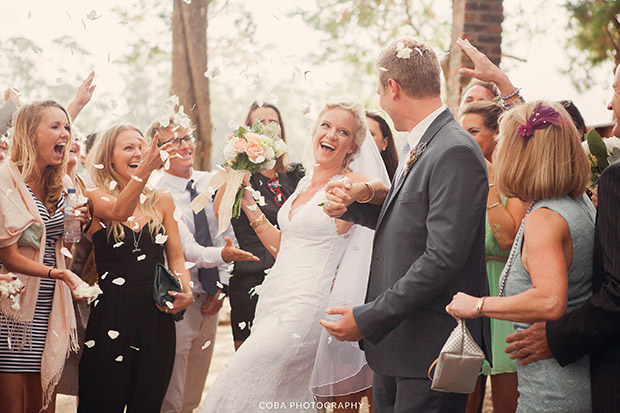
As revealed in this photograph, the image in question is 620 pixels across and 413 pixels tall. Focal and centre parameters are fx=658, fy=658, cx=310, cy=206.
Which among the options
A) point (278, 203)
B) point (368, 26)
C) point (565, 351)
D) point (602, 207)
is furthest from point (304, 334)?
point (368, 26)

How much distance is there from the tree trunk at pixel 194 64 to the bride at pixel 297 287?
497cm

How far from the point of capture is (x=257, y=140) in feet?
12.3

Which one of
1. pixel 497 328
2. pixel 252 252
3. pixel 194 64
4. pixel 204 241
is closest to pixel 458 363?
pixel 497 328

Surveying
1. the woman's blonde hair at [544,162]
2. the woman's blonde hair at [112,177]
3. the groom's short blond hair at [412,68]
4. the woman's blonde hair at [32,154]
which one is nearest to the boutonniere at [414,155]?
the groom's short blond hair at [412,68]

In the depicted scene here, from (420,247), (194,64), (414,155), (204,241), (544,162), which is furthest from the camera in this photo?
(194,64)

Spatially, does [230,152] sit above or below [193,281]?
above

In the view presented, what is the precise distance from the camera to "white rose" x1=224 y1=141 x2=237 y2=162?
374cm

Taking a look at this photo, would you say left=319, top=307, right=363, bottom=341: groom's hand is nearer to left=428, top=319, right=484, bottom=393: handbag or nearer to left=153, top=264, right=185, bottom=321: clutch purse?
left=428, top=319, right=484, bottom=393: handbag

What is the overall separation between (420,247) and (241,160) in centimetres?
158

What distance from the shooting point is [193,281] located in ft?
14.6

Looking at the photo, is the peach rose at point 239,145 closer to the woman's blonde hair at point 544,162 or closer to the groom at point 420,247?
the groom at point 420,247

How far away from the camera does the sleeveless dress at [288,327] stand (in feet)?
10.7

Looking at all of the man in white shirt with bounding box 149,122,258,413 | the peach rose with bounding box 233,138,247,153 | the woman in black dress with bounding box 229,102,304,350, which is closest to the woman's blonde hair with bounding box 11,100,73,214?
the man in white shirt with bounding box 149,122,258,413

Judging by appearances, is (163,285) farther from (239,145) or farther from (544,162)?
(544,162)
